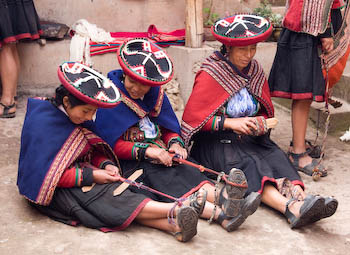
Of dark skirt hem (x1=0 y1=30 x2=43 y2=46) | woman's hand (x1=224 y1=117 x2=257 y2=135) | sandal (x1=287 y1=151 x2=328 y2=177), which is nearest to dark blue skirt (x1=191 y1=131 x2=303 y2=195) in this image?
woman's hand (x1=224 y1=117 x2=257 y2=135)

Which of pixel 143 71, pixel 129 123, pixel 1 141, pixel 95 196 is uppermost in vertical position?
pixel 143 71

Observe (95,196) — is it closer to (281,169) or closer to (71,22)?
(281,169)

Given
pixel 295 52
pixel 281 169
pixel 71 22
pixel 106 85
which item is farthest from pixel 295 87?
pixel 71 22

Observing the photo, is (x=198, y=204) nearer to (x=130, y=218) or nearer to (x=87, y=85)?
(x=130, y=218)

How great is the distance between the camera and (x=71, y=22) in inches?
228

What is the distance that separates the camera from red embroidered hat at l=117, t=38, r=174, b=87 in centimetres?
318

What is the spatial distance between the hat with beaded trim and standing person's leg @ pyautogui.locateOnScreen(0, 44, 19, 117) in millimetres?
2230

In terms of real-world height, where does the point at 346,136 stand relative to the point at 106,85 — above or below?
below

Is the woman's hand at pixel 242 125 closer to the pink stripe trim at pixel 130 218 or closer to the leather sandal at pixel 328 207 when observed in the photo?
the leather sandal at pixel 328 207

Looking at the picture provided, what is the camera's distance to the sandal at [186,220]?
277 centimetres

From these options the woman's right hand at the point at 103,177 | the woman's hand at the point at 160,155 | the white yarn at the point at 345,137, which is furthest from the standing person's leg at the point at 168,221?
the white yarn at the point at 345,137

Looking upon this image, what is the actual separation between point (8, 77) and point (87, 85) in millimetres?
2429

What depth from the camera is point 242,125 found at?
3.56 meters

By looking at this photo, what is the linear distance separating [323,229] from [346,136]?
187 centimetres
